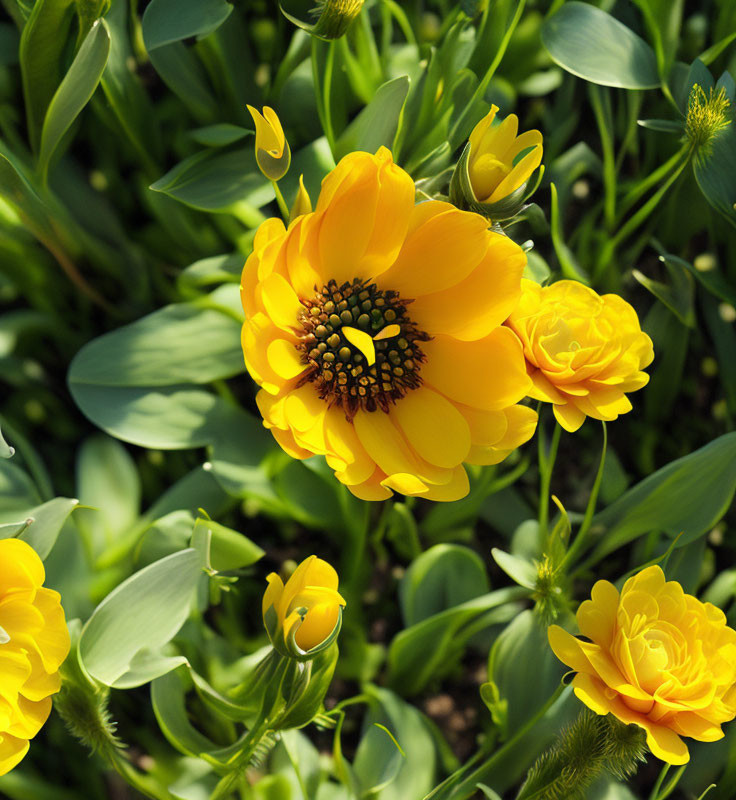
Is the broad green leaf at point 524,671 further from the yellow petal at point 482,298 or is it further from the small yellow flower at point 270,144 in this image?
the small yellow flower at point 270,144

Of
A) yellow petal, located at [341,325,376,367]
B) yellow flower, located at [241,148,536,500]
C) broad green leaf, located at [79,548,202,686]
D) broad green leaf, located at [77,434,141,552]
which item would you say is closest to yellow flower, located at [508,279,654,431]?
yellow flower, located at [241,148,536,500]

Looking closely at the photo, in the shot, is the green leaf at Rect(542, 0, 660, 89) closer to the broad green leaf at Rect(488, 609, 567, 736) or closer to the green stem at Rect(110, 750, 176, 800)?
the broad green leaf at Rect(488, 609, 567, 736)

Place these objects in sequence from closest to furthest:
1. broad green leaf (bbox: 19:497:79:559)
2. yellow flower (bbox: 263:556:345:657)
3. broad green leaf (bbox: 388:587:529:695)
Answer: yellow flower (bbox: 263:556:345:657)
broad green leaf (bbox: 19:497:79:559)
broad green leaf (bbox: 388:587:529:695)

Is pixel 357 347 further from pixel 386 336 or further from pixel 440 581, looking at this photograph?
pixel 440 581

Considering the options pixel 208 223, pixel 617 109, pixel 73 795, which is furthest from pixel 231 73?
pixel 73 795

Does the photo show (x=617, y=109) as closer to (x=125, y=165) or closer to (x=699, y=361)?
(x=699, y=361)

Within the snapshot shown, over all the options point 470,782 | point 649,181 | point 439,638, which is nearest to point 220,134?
point 649,181
